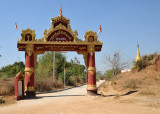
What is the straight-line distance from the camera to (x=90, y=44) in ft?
50.3

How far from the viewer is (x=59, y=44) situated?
49.3ft

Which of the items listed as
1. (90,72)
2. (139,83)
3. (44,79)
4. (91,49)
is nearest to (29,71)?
(90,72)

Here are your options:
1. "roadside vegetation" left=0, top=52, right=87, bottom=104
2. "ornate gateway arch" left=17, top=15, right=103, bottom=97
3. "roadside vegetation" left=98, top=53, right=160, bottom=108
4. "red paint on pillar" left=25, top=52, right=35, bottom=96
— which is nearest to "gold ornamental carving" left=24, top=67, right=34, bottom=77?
"ornate gateway arch" left=17, top=15, right=103, bottom=97

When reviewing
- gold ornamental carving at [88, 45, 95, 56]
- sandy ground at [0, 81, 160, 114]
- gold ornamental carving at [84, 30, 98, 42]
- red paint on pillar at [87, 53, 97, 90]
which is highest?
gold ornamental carving at [84, 30, 98, 42]

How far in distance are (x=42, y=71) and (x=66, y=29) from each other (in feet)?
58.5

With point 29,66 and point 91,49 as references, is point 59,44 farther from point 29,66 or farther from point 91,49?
point 29,66

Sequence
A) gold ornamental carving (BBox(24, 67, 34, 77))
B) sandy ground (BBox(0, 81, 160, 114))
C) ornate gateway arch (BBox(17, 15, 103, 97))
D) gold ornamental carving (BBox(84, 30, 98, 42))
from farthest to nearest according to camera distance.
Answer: gold ornamental carving (BBox(84, 30, 98, 42)), ornate gateway arch (BBox(17, 15, 103, 97)), gold ornamental carving (BBox(24, 67, 34, 77)), sandy ground (BBox(0, 81, 160, 114))

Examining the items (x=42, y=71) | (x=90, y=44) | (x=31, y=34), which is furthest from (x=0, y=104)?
(x=42, y=71)

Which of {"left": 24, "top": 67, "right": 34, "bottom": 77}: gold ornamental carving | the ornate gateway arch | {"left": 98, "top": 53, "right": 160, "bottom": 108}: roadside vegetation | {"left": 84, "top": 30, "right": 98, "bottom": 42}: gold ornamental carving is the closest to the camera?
{"left": 98, "top": 53, "right": 160, "bottom": 108}: roadside vegetation

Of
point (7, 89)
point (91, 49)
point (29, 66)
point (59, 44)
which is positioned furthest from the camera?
point (7, 89)

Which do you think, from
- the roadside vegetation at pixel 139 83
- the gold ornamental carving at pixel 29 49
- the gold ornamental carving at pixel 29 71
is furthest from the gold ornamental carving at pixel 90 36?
the gold ornamental carving at pixel 29 71

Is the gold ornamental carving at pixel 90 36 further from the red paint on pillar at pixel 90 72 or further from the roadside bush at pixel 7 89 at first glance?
the roadside bush at pixel 7 89

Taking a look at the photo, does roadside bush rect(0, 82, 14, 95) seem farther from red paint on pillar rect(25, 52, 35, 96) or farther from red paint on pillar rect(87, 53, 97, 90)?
red paint on pillar rect(87, 53, 97, 90)

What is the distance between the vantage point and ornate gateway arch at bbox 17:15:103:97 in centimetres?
1456
